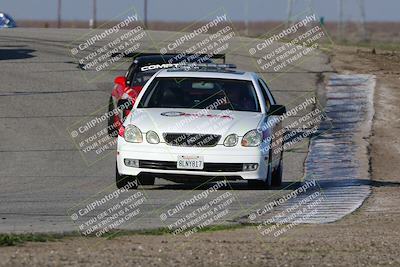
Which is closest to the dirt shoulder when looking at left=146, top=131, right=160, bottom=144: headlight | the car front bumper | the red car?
the car front bumper

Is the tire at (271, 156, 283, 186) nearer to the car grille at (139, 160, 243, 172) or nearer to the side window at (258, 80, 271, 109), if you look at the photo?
the side window at (258, 80, 271, 109)

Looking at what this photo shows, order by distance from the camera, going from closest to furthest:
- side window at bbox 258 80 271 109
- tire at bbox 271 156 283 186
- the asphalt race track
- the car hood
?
the asphalt race track < the car hood < tire at bbox 271 156 283 186 < side window at bbox 258 80 271 109

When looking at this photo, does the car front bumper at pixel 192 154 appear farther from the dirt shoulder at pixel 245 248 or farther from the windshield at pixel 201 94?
the dirt shoulder at pixel 245 248

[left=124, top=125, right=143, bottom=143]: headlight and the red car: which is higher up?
[left=124, top=125, right=143, bottom=143]: headlight

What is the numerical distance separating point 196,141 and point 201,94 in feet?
4.74

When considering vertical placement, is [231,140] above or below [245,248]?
below

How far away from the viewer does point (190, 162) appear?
617 inches

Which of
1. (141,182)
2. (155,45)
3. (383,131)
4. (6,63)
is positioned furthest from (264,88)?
(155,45)

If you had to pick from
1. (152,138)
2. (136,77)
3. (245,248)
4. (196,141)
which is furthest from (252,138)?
(136,77)

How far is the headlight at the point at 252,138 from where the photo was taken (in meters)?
15.9

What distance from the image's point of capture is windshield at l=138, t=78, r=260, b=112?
54.9 ft

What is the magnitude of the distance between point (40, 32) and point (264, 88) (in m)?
30.5

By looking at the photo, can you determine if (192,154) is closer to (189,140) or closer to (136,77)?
(189,140)

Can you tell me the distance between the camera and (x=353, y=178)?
60.6ft
